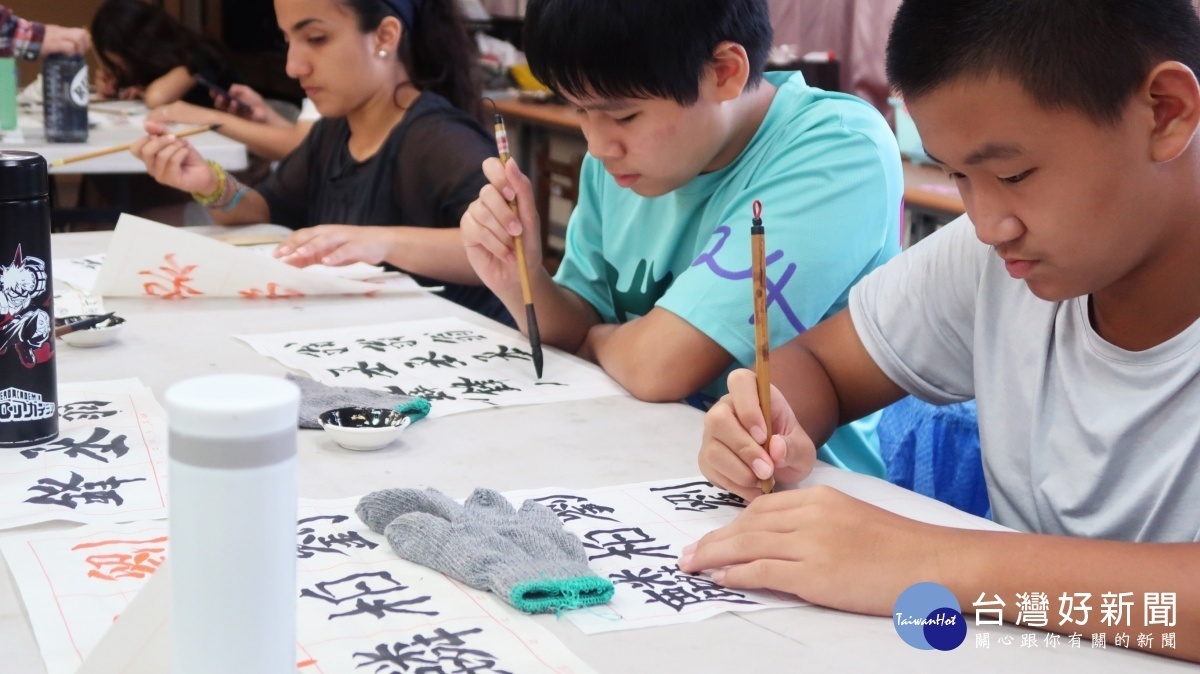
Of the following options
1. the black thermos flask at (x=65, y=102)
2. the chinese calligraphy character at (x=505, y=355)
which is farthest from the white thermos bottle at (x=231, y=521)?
the black thermos flask at (x=65, y=102)

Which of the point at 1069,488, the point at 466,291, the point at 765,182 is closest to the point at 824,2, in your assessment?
the point at 466,291

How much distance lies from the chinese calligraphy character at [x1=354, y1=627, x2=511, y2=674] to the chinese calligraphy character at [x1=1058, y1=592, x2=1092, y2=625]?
1.17 ft

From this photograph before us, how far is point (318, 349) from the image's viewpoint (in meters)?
1.39

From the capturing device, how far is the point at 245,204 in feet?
7.32

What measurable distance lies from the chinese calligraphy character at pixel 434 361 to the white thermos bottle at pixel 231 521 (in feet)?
2.79

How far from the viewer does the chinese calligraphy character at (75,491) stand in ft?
2.94

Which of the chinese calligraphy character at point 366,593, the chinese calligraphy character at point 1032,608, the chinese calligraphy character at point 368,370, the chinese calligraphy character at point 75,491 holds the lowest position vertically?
the chinese calligraphy character at point 368,370

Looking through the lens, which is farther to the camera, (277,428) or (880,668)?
(880,668)

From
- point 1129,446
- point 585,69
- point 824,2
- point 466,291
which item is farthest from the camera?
point 824,2

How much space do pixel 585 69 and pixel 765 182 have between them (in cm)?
25

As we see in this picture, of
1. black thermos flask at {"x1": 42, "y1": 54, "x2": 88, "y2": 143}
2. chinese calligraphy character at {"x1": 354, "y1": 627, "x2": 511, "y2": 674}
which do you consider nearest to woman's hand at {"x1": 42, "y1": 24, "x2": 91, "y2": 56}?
black thermos flask at {"x1": 42, "y1": 54, "x2": 88, "y2": 143}

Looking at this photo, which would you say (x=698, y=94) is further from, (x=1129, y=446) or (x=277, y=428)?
(x=277, y=428)

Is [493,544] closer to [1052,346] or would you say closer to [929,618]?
[929,618]

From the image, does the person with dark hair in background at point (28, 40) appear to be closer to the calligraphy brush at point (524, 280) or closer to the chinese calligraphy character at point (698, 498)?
the calligraphy brush at point (524, 280)
